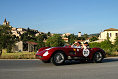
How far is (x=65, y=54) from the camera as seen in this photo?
7797mm

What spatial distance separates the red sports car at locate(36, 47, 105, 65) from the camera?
7.49 m

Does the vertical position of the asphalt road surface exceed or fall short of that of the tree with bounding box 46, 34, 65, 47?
it falls short

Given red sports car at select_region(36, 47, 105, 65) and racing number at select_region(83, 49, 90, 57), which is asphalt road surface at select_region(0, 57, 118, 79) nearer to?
red sports car at select_region(36, 47, 105, 65)

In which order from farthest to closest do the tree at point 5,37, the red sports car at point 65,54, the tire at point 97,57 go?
the tree at point 5,37
the tire at point 97,57
the red sports car at point 65,54

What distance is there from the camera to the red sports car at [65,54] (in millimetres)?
7492

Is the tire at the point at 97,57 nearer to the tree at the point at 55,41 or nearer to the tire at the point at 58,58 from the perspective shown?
the tire at the point at 58,58

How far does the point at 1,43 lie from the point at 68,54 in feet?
62.8

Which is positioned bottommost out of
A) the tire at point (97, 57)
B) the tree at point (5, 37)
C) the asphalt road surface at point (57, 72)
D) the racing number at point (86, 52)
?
the asphalt road surface at point (57, 72)

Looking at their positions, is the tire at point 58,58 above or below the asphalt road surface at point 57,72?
above

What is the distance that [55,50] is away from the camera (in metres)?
7.57

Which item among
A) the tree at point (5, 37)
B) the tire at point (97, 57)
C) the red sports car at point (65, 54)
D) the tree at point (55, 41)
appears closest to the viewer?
the red sports car at point (65, 54)

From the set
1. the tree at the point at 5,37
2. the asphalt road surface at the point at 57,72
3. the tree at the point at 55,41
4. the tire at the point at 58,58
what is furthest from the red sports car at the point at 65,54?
the tree at the point at 55,41

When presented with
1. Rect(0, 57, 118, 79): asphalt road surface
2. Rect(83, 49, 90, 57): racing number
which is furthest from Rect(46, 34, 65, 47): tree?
Rect(0, 57, 118, 79): asphalt road surface

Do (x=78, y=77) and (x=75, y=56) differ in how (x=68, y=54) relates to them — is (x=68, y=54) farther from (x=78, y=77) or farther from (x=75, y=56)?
(x=78, y=77)
